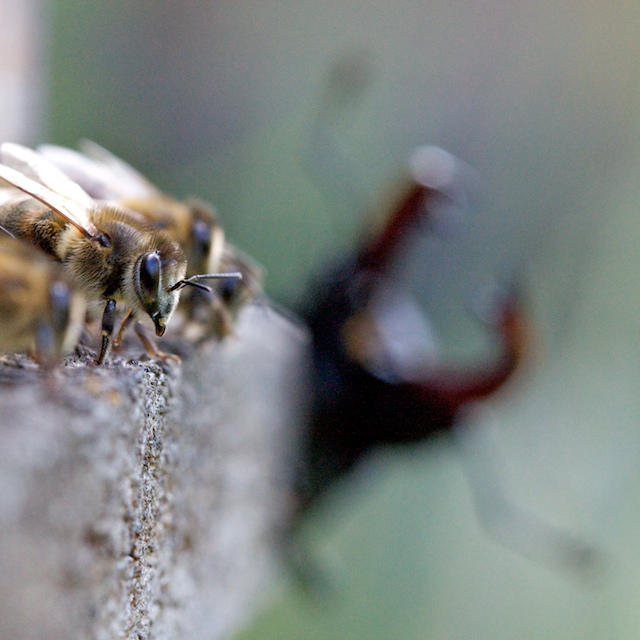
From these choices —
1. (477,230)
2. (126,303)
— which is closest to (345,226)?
(477,230)

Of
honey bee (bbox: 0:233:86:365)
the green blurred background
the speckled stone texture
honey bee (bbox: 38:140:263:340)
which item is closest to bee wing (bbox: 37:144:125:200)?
honey bee (bbox: 38:140:263:340)

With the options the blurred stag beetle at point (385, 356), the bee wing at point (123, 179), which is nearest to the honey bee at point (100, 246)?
the bee wing at point (123, 179)

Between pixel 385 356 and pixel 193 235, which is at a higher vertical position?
pixel 193 235

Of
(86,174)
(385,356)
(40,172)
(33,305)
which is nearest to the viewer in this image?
(33,305)

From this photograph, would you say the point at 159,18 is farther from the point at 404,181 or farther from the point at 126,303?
the point at 126,303

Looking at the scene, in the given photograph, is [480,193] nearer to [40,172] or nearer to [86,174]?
[86,174]

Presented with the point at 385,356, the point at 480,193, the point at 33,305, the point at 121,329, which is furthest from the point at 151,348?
the point at 480,193

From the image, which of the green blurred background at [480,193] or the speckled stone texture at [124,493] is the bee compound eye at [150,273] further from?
the green blurred background at [480,193]
